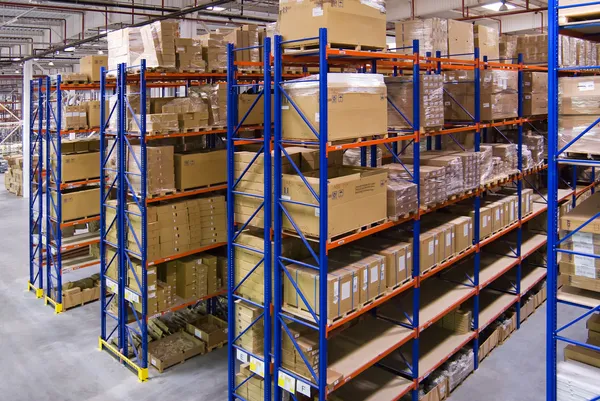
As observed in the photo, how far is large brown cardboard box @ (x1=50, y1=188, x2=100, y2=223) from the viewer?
34.5ft

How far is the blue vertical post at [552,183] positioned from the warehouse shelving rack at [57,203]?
26.3 ft

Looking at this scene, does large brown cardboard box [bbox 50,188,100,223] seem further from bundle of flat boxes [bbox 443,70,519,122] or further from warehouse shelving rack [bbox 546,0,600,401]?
warehouse shelving rack [bbox 546,0,600,401]

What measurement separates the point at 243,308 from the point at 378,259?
67.6 inches

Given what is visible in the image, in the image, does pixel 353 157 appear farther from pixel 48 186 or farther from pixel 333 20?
pixel 48 186

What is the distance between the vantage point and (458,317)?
855 cm

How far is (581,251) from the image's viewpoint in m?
5.36

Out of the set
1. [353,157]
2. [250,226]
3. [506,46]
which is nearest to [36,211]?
[250,226]

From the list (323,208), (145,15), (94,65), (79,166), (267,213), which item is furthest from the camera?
(145,15)

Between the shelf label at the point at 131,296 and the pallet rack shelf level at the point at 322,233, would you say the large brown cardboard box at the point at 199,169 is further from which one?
the pallet rack shelf level at the point at 322,233

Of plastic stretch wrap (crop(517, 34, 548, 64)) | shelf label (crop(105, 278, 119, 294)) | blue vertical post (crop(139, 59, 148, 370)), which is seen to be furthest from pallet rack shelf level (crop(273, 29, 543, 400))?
plastic stretch wrap (crop(517, 34, 548, 64))

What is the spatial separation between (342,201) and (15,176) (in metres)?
22.6

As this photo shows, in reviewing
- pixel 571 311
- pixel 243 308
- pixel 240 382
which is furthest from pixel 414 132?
pixel 571 311

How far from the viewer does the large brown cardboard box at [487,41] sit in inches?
375

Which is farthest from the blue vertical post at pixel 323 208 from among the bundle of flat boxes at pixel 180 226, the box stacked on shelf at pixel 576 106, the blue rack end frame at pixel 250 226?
the bundle of flat boxes at pixel 180 226
